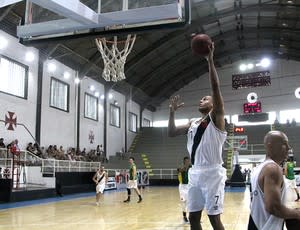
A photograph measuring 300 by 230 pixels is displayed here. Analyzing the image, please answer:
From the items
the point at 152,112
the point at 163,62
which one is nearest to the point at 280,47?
the point at 163,62

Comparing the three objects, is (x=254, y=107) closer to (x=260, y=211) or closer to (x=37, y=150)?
(x=37, y=150)

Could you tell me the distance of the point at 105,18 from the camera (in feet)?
22.3

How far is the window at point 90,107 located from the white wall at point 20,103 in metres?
5.71

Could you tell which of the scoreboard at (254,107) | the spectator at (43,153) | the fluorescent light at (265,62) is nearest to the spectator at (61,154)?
the spectator at (43,153)

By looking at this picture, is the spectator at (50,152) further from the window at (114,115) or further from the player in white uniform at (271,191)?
the player in white uniform at (271,191)

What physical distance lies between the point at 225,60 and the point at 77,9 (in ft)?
96.5

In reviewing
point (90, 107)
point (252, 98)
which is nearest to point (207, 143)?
point (90, 107)

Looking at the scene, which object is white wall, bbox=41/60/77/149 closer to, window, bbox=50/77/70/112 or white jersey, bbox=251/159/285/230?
window, bbox=50/77/70/112

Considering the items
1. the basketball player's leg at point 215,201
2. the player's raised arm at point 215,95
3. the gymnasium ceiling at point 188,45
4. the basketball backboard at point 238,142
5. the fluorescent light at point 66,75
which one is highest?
the gymnasium ceiling at point 188,45

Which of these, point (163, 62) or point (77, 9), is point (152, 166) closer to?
point (163, 62)

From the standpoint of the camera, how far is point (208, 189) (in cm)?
373

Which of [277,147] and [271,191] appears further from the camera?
[277,147]

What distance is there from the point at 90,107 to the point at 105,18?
18747mm

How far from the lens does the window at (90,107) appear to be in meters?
24.5
